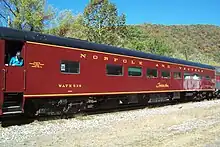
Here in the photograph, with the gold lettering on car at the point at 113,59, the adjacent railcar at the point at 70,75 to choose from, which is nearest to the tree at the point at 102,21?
the adjacent railcar at the point at 70,75

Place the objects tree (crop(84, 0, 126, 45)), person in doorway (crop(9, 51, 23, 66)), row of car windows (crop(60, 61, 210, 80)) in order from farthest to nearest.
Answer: tree (crop(84, 0, 126, 45)), row of car windows (crop(60, 61, 210, 80)), person in doorway (crop(9, 51, 23, 66))

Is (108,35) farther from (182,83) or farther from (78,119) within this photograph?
(78,119)

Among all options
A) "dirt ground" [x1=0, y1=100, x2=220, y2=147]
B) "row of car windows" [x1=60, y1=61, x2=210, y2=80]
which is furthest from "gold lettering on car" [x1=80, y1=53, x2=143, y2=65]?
"dirt ground" [x1=0, y1=100, x2=220, y2=147]

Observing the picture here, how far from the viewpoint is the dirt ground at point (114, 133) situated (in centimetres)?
862

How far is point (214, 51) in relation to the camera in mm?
89125

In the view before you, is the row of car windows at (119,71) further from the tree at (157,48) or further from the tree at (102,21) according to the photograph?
the tree at (157,48)

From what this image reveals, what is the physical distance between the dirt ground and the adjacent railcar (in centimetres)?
104

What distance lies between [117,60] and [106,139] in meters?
7.91

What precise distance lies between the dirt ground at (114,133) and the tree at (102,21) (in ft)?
62.0

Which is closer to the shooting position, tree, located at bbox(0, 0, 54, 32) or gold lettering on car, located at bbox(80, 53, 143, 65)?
gold lettering on car, located at bbox(80, 53, 143, 65)

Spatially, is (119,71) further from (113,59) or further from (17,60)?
(17,60)

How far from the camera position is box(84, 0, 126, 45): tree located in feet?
102

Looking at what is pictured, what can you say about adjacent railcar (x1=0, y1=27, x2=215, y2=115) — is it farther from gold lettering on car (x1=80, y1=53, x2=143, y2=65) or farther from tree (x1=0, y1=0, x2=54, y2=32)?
tree (x1=0, y1=0, x2=54, y2=32)

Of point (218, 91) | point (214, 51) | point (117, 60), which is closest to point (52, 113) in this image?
point (117, 60)
